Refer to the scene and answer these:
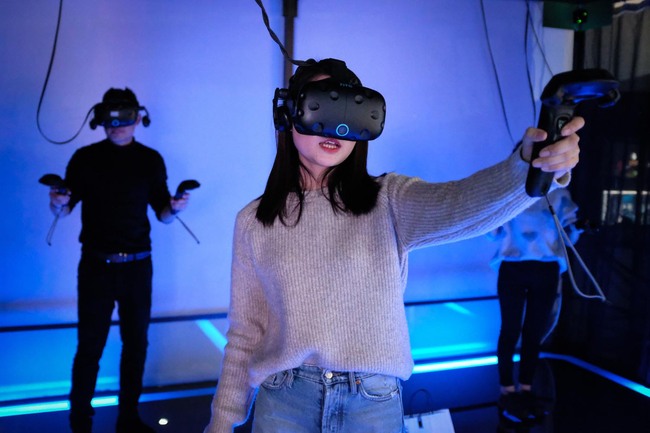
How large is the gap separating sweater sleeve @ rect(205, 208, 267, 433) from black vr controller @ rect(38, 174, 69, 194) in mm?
1686

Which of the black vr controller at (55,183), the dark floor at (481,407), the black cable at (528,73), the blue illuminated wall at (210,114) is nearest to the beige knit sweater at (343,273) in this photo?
the black vr controller at (55,183)

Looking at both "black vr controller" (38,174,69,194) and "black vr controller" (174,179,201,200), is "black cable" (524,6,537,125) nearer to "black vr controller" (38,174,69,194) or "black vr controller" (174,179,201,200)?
"black vr controller" (174,179,201,200)

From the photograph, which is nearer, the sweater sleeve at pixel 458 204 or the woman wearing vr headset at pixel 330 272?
the sweater sleeve at pixel 458 204

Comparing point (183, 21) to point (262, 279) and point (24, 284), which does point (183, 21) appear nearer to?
point (24, 284)

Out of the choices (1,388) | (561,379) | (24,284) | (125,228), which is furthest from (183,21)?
(561,379)

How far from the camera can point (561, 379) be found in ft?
11.8

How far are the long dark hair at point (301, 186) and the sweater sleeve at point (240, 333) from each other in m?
0.07

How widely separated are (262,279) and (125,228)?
1691 millimetres

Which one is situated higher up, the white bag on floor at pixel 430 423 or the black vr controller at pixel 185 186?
the black vr controller at pixel 185 186

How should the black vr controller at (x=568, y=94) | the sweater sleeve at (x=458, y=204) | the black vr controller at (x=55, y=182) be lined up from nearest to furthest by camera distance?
1. the black vr controller at (x=568, y=94)
2. the sweater sleeve at (x=458, y=204)
3. the black vr controller at (x=55, y=182)

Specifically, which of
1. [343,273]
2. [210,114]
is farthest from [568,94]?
[210,114]

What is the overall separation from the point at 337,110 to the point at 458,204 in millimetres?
267

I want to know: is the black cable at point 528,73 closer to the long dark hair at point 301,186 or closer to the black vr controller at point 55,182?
the black vr controller at point 55,182

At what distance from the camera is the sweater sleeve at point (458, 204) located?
0.91 meters
